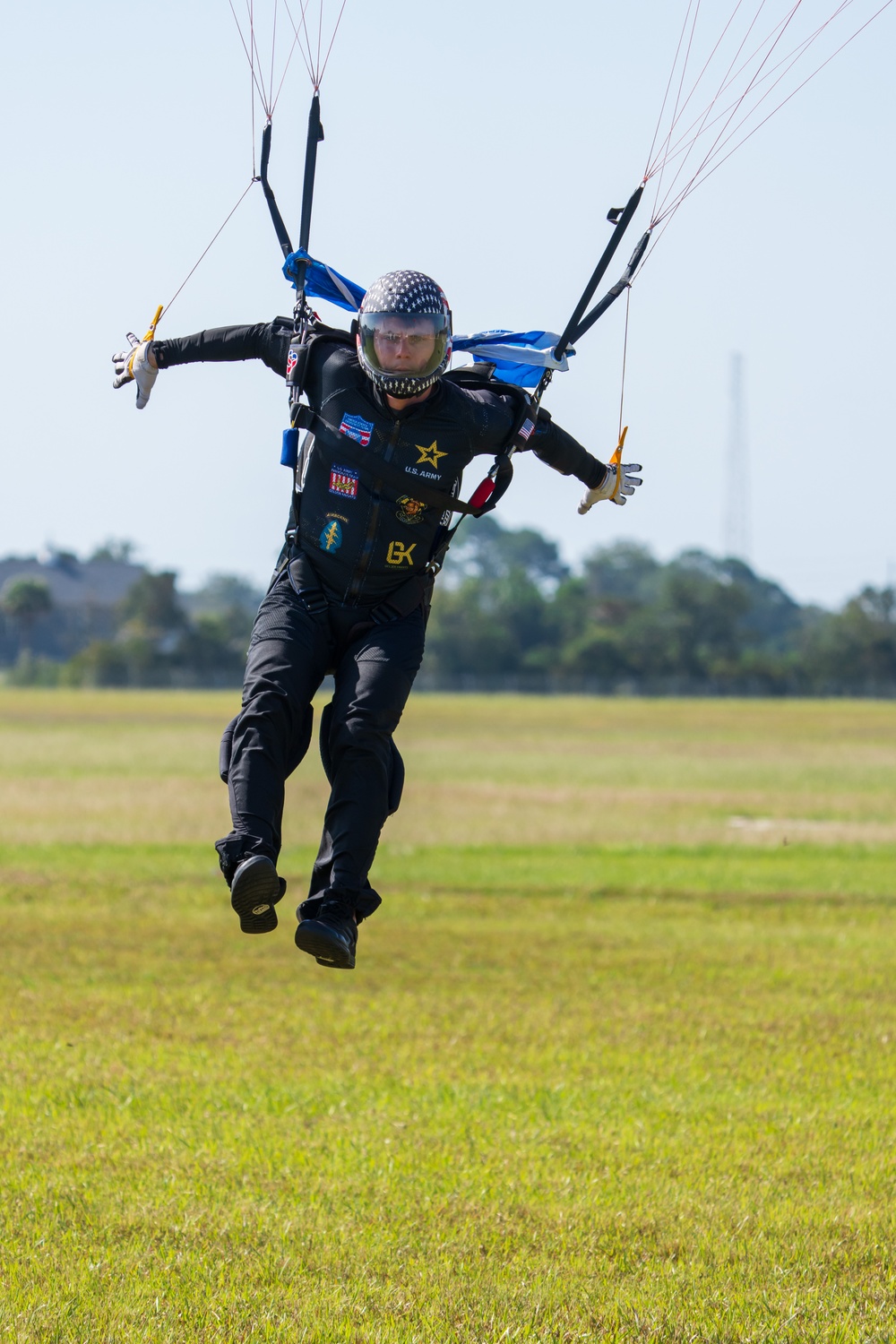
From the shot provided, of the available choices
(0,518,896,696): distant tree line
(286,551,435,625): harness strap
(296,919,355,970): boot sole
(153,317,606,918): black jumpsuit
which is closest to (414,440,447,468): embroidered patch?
(153,317,606,918): black jumpsuit

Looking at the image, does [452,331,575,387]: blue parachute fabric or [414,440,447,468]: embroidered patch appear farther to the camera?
[452,331,575,387]: blue parachute fabric

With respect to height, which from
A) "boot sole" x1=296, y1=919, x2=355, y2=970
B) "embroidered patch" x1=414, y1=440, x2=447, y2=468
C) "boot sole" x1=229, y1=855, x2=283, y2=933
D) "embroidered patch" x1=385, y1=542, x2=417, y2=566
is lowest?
"boot sole" x1=296, y1=919, x2=355, y2=970

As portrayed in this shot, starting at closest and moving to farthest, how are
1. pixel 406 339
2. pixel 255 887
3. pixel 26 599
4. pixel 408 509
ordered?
pixel 255 887, pixel 406 339, pixel 408 509, pixel 26 599

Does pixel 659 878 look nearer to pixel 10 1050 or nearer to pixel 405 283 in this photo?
pixel 10 1050

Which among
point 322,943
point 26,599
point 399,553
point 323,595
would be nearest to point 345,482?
point 399,553

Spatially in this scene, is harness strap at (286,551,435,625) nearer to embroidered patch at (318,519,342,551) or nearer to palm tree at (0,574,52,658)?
embroidered patch at (318,519,342,551)

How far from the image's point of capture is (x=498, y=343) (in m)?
7.24

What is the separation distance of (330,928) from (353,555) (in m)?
1.61

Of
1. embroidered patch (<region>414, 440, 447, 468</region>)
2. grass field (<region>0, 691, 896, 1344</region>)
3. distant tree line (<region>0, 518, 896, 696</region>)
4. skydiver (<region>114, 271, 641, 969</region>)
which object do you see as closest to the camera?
skydiver (<region>114, 271, 641, 969</region>)

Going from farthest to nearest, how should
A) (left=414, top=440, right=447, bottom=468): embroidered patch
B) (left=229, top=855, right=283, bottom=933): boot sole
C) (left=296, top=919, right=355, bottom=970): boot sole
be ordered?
1. (left=414, top=440, right=447, bottom=468): embroidered patch
2. (left=296, top=919, right=355, bottom=970): boot sole
3. (left=229, top=855, right=283, bottom=933): boot sole

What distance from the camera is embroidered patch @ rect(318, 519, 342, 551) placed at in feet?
22.2

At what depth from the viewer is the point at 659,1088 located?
34.1 ft

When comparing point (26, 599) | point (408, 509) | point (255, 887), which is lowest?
point (255, 887)

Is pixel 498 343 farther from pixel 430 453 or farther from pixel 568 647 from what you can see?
pixel 568 647
